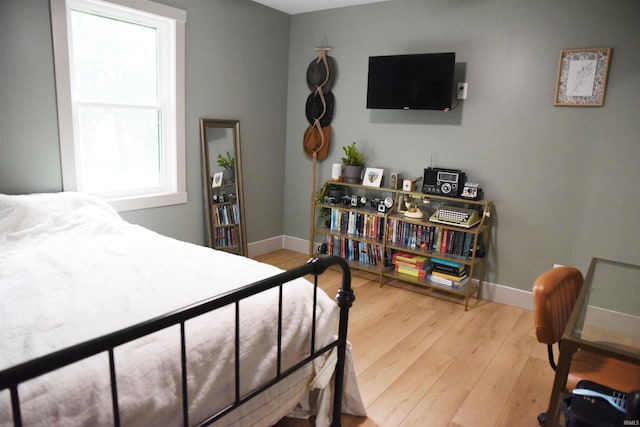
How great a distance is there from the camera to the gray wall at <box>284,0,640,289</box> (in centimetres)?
298

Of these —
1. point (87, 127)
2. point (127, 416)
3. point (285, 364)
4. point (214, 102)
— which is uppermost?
point (214, 102)

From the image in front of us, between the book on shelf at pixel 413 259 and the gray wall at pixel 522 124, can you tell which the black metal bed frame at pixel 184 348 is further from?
the gray wall at pixel 522 124

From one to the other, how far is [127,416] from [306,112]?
3651 mm

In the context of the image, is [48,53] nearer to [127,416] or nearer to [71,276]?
[71,276]

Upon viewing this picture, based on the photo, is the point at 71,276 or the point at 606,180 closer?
the point at 71,276

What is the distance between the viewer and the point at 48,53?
8.99ft

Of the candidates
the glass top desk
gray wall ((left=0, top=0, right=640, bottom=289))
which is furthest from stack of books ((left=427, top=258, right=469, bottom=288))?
the glass top desk

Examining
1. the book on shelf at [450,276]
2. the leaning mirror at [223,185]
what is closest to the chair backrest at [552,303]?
the book on shelf at [450,276]

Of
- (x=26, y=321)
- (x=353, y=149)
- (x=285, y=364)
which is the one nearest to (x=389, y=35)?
(x=353, y=149)

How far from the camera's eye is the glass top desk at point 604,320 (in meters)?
1.36

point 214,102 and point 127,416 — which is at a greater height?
point 214,102

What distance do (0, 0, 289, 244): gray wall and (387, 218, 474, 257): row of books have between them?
4.94ft

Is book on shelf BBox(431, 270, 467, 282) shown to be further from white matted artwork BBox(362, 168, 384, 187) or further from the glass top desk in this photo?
the glass top desk

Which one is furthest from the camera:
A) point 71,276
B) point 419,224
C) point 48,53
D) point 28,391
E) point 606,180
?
point 419,224
